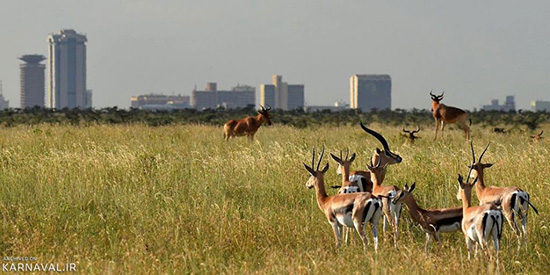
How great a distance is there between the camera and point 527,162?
1239 cm

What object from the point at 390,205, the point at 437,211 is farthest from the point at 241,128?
the point at 437,211

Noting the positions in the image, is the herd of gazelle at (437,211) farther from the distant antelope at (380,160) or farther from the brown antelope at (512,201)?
the distant antelope at (380,160)

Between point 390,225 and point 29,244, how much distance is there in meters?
4.08

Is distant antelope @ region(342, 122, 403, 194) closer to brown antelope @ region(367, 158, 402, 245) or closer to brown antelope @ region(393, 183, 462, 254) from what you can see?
brown antelope @ region(367, 158, 402, 245)

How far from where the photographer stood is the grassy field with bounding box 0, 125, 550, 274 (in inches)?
280

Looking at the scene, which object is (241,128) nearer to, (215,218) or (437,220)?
(215,218)

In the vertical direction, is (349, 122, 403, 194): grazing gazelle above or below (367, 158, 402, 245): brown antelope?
above

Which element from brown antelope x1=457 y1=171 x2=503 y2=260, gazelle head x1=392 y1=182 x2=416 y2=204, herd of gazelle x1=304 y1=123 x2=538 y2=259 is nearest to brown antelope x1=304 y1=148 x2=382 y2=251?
herd of gazelle x1=304 y1=123 x2=538 y2=259

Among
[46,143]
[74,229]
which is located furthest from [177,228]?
[46,143]

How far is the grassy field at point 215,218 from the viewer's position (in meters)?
7.11

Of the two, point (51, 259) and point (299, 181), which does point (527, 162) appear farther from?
point (51, 259)

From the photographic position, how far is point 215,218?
28.9ft

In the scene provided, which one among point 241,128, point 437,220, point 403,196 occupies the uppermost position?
point 241,128

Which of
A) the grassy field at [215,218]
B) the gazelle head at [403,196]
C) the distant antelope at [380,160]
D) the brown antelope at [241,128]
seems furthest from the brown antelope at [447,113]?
the gazelle head at [403,196]
